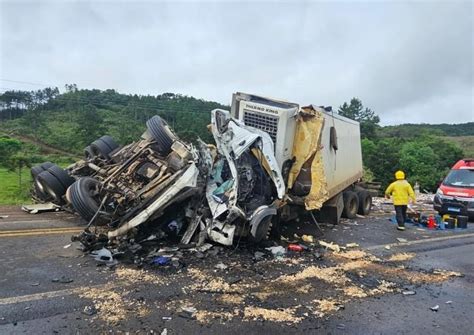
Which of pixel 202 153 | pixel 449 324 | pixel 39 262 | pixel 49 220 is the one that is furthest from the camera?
pixel 49 220

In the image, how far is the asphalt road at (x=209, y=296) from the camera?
3.63 meters

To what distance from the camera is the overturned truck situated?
620cm

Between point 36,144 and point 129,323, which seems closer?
point 129,323

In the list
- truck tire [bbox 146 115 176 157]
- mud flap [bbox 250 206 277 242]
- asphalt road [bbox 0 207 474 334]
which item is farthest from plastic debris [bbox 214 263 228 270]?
truck tire [bbox 146 115 176 157]

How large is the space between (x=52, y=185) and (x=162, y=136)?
8.75ft

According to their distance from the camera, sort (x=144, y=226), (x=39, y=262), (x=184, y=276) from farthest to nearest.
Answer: (x=144, y=226) < (x=39, y=262) < (x=184, y=276)

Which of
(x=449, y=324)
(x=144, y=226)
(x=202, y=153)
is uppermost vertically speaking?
(x=202, y=153)

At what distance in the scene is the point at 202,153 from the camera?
22.9 ft

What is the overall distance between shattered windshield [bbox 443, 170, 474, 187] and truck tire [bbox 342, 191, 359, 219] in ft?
11.0

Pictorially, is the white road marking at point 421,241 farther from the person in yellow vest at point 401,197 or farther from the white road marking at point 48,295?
the white road marking at point 48,295

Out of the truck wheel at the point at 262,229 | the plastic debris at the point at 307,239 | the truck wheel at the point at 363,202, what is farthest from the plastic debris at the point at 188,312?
the truck wheel at the point at 363,202

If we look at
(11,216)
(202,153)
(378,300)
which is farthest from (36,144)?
(378,300)

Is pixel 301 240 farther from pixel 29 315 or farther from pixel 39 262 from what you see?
pixel 29 315

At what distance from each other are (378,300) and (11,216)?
7637mm
